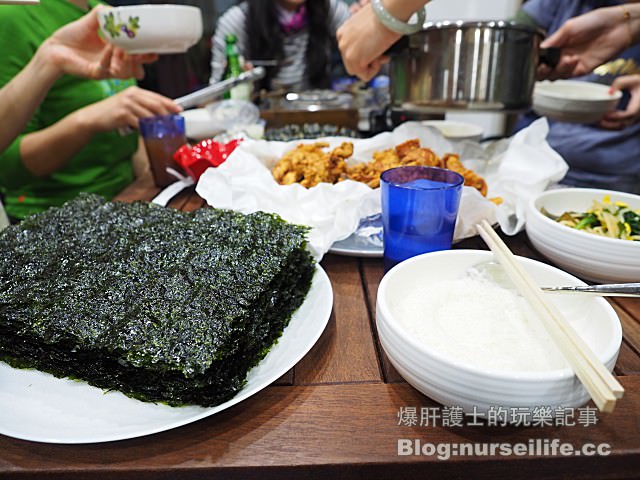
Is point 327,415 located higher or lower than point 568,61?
lower

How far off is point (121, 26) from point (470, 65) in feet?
3.66

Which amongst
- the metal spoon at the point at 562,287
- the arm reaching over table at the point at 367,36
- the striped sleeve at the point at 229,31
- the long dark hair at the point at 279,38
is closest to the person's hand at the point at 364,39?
the arm reaching over table at the point at 367,36

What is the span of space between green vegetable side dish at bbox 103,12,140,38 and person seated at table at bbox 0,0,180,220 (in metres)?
0.34

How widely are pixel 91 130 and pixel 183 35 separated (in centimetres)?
62

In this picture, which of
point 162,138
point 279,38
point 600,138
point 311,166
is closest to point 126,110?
point 162,138

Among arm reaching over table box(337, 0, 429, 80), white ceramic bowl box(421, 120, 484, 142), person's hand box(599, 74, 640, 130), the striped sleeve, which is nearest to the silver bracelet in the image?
arm reaching over table box(337, 0, 429, 80)

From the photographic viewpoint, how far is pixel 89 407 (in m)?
0.63

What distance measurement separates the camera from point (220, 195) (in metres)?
1.26

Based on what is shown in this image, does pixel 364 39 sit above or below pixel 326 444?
above

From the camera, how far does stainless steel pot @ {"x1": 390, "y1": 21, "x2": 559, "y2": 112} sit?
136 centimetres

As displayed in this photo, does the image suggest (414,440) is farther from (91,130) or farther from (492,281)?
(91,130)

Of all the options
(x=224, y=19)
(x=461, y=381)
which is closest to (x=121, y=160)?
(x=461, y=381)

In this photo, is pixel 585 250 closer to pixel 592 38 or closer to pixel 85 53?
pixel 592 38

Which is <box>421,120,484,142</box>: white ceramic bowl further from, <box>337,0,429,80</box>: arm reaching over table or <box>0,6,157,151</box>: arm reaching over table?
<box>0,6,157,151</box>: arm reaching over table
